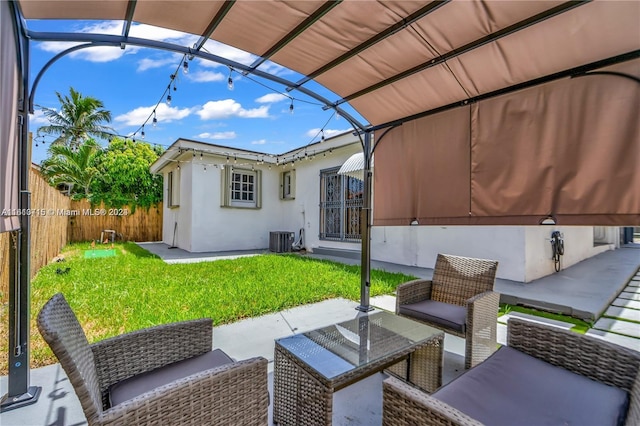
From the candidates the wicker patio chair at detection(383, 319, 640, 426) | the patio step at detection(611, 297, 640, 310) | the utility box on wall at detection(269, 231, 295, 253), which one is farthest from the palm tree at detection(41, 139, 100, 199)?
the patio step at detection(611, 297, 640, 310)

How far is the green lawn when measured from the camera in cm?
431

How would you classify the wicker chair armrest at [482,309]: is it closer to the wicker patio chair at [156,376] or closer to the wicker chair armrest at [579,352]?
the wicker chair armrest at [579,352]

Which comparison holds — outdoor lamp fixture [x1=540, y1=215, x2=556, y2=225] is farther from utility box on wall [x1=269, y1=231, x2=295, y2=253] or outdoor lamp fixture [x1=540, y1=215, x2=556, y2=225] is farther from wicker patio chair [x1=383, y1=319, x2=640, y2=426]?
utility box on wall [x1=269, y1=231, x2=295, y2=253]

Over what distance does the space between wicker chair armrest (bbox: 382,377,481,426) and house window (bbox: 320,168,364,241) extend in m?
8.57

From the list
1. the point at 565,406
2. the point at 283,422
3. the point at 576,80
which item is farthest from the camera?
the point at 576,80

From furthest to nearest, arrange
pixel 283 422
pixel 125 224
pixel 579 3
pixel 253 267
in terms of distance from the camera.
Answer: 1. pixel 125 224
2. pixel 253 267
3. pixel 283 422
4. pixel 579 3

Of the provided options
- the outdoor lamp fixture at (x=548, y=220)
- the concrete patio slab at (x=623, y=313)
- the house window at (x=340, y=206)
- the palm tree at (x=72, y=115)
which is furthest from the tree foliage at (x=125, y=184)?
the concrete patio slab at (x=623, y=313)

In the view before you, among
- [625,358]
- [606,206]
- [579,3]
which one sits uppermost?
[579,3]

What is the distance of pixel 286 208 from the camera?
13.6 m

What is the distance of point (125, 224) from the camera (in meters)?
16.0

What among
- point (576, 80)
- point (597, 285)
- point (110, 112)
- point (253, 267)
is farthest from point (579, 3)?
point (110, 112)

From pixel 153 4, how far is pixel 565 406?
3872 mm

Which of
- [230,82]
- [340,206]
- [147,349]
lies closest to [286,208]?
[340,206]

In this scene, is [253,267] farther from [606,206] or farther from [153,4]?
[606,206]
